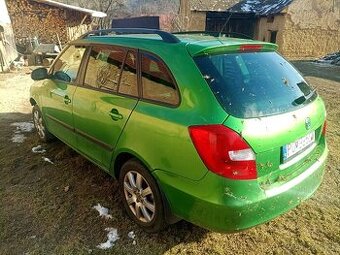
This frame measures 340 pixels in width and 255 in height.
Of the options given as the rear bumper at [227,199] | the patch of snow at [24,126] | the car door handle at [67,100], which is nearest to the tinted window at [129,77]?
the rear bumper at [227,199]

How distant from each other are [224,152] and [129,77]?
1281mm

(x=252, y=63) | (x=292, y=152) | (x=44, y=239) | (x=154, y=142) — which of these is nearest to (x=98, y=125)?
(x=154, y=142)

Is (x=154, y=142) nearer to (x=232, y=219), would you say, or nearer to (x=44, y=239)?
(x=232, y=219)

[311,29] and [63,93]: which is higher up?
[311,29]

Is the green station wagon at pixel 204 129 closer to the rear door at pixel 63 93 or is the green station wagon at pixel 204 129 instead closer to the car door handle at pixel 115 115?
the car door handle at pixel 115 115

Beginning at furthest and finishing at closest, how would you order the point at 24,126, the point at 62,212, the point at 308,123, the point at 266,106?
the point at 24,126
the point at 62,212
the point at 308,123
the point at 266,106

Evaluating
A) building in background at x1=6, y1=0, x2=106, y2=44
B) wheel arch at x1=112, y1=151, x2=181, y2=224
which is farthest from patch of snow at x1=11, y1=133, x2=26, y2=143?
building in background at x1=6, y1=0, x2=106, y2=44

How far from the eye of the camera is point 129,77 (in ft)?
9.73

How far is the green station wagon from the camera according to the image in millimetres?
2227

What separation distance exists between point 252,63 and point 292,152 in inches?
33.2

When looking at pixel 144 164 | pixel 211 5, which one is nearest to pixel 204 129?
pixel 144 164

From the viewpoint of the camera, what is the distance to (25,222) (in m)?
3.19

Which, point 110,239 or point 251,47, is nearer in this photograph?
point 251,47

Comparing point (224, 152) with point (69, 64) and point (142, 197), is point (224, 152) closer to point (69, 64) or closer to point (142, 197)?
point (142, 197)
